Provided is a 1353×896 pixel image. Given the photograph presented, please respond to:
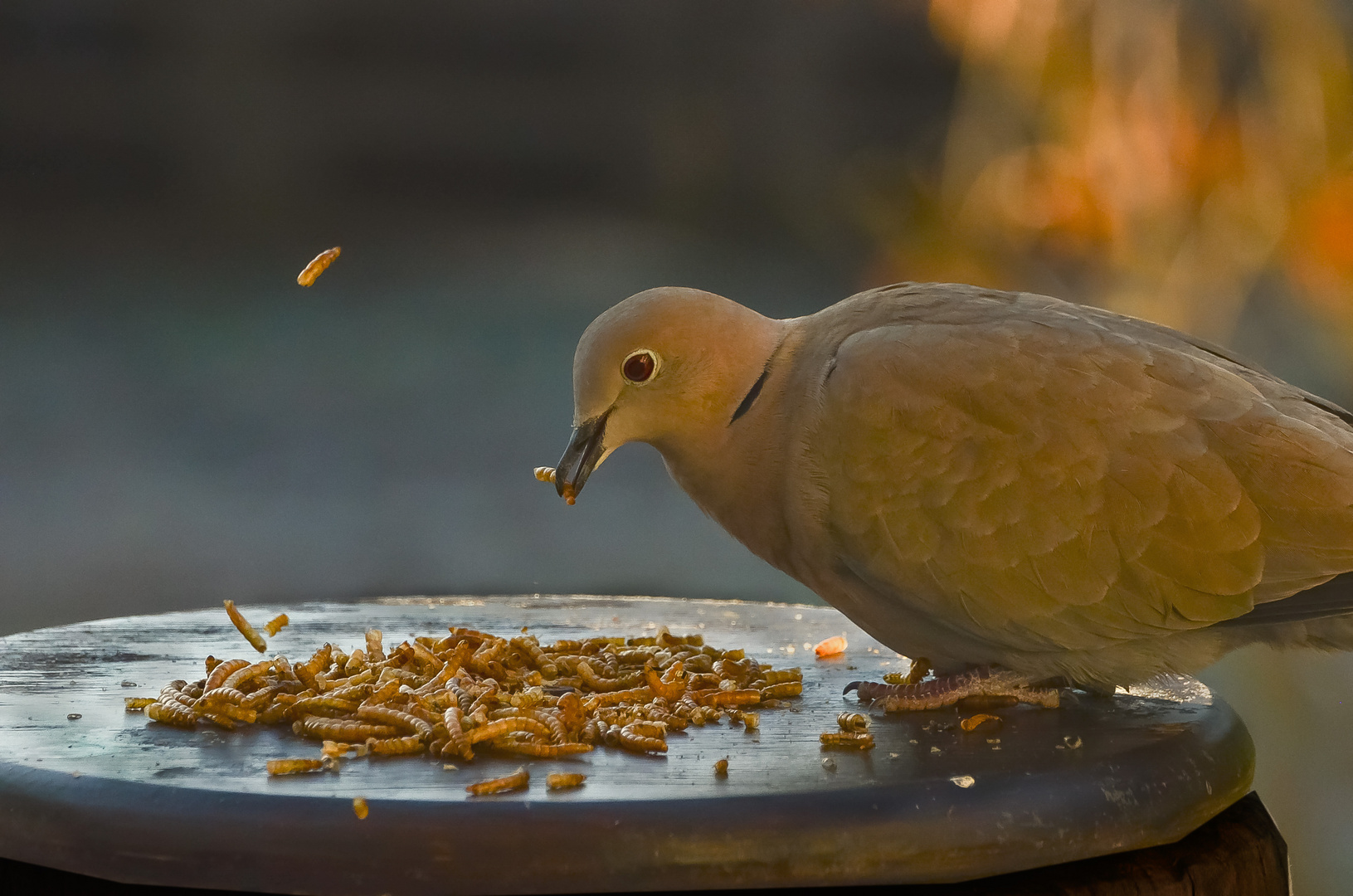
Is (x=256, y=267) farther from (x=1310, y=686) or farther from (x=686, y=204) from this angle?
(x=1310, y=686)

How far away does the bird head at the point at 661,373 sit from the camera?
6.70ft

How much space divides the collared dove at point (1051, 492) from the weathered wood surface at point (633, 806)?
0.18 m

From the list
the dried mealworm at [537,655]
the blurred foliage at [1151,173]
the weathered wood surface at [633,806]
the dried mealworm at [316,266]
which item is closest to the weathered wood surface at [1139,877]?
the weathered wood surface at [633,806]

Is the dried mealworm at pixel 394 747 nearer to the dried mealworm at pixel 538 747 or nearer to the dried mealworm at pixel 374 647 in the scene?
the dried mealworm at pixel 538 747

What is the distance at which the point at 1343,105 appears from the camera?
9.00 ft

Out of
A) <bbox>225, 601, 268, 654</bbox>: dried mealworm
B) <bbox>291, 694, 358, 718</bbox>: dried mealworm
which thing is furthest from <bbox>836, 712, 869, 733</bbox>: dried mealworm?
<bbox>225, 601, 268, 654</bbox>: dried mealworm

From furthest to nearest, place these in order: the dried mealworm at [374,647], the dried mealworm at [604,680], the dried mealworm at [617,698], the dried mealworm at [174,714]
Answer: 1. the dried mealworm at [374,647]
2. the dried mealworm at [604,680]
3. the dried mealworm at [617,698]
4. the dried mealworm at [174,714]

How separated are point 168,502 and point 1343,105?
5673 millimetres

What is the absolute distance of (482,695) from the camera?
67.6 inches

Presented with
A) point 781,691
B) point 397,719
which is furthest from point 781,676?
point 397,719

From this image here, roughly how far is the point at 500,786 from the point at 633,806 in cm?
15

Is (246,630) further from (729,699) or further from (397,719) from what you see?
(729,699)

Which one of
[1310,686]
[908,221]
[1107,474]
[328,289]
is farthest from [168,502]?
[1107,474]

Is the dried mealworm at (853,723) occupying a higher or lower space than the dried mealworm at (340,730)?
lower
